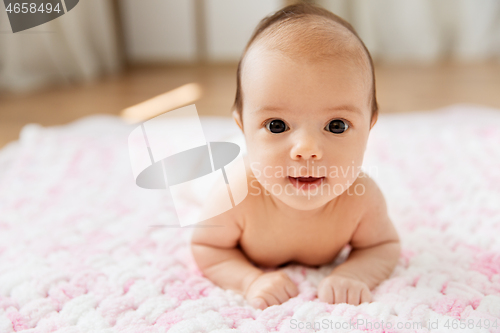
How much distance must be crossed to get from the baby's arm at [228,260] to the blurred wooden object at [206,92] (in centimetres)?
106

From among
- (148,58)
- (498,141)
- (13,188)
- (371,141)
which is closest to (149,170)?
(13,188)

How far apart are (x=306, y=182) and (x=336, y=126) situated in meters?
0.09

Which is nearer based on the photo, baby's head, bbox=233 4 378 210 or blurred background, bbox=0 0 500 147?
baby's head, bbox=233 4 378 210

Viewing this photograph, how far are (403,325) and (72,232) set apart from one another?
2.15 feet

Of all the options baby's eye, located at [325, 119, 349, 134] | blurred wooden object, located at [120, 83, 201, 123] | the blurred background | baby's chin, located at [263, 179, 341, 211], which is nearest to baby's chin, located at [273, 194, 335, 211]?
baby's chin, located at [263, 179, 341, 211]

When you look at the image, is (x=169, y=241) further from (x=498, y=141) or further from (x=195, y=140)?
(x=498, y=141)

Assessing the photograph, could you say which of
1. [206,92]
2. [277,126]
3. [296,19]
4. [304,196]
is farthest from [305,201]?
[206,92]

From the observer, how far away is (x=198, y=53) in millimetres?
3062

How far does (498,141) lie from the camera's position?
1.33m

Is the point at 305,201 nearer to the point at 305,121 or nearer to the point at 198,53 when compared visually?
the point at 305,121

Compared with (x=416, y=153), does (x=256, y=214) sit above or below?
above

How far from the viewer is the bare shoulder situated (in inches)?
31.0

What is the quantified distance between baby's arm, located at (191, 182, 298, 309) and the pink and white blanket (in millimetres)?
24

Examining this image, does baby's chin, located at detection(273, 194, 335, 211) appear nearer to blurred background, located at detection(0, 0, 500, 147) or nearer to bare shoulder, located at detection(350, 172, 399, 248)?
bare shoulder, located at detection(350, 172, 399, 248)
